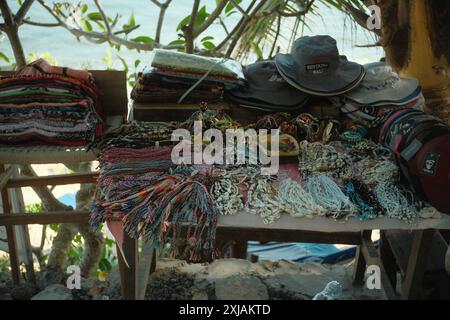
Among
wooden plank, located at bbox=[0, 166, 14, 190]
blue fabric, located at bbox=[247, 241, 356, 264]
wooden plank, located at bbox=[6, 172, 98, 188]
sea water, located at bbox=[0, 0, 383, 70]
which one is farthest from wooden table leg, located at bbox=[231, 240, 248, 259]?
wooden plank, located at bbox=[0, 166, 14, 190]

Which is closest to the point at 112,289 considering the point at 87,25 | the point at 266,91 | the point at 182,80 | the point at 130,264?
the point at 130,264

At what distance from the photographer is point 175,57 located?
2.17m

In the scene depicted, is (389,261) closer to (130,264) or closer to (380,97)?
(380,97)

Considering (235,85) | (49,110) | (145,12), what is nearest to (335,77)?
(235,85)

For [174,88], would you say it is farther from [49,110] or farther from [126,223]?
[126,223]

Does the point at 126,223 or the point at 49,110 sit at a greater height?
the point at 49,110

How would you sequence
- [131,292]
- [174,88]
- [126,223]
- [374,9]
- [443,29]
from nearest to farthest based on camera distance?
1. [126,223]
2. [131,292]
3. [174,88]
4. [443,29]
5. [374,9]

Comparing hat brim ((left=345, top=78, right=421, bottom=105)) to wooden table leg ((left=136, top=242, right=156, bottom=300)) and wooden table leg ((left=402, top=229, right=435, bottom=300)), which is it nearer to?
wooden table leg ((left=402, top=229, right=435, bottom=300))

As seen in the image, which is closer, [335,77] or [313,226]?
[313,226]

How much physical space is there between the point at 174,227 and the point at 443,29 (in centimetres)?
171

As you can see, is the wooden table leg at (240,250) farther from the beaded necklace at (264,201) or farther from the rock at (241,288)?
the beaded necklace at (264,201)

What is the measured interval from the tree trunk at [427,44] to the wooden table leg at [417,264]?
2.76ft

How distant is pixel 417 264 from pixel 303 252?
161cm

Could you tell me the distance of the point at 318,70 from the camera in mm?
2207
